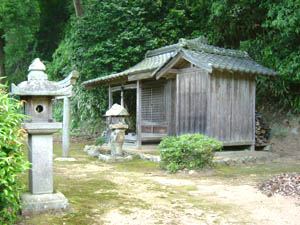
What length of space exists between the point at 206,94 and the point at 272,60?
4.36m

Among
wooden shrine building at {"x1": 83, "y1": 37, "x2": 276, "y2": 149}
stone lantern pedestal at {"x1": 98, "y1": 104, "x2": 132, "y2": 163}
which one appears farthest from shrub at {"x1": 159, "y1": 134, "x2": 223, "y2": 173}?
stone lantern pedestal at {"x1": 98, "y1": 104, "x2": 132, "y2": 163}

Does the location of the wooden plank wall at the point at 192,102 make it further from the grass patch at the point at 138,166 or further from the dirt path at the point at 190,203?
the dirt path at the point at 190,203

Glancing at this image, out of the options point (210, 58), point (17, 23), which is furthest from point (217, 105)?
point (17, 23)

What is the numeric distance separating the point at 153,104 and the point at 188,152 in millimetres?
5222

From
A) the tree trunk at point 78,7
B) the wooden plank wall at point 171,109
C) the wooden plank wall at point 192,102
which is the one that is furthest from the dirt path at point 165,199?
the tree trunk at point 78,7

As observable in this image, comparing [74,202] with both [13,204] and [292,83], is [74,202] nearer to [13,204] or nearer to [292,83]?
[13,204]

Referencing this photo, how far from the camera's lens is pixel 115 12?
14641 mm

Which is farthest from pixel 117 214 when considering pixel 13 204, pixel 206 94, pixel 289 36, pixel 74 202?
pixel 289 36

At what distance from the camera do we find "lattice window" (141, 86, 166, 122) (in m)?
11.9

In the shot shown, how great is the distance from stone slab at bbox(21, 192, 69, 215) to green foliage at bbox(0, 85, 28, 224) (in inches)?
21.0

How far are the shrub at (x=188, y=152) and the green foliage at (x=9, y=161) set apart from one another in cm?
429

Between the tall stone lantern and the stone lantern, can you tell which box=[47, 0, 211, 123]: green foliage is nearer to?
the stone lantern

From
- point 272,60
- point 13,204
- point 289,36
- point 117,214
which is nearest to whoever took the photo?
point 13,204

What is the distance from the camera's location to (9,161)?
3275 mm
